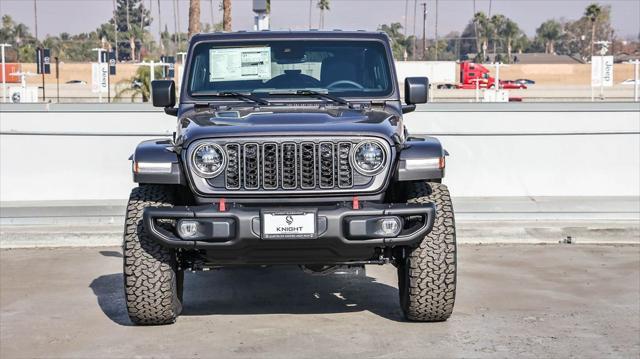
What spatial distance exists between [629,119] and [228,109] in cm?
757

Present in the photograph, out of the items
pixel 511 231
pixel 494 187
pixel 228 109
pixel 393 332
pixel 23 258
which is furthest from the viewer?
pixel 494 187

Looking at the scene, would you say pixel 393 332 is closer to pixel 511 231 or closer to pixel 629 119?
pixel 511 231

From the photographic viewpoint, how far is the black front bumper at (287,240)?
6.89 metres

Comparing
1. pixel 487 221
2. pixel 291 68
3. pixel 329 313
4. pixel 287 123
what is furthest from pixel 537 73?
pixel 287 123

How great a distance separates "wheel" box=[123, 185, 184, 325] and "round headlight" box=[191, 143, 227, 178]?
0.46m

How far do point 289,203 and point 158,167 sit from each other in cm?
87

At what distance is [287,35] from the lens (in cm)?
865

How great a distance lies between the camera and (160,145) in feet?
24.6

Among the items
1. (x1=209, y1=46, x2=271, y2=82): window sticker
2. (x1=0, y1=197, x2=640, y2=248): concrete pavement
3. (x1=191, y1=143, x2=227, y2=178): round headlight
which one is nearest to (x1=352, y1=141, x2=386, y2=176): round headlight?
(x1=191, y1=143, x2=227, y2=178): round headlight

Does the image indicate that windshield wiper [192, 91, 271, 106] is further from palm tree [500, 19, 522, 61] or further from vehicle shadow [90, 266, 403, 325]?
palm tree [500, 19, 522, 61]

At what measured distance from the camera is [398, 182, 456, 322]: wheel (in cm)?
732

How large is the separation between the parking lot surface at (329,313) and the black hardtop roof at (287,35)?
1.98 meters

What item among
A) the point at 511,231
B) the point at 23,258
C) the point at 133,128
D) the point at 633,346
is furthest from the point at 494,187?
the point at 633,346

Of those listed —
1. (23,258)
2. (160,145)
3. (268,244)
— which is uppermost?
(160,145)
